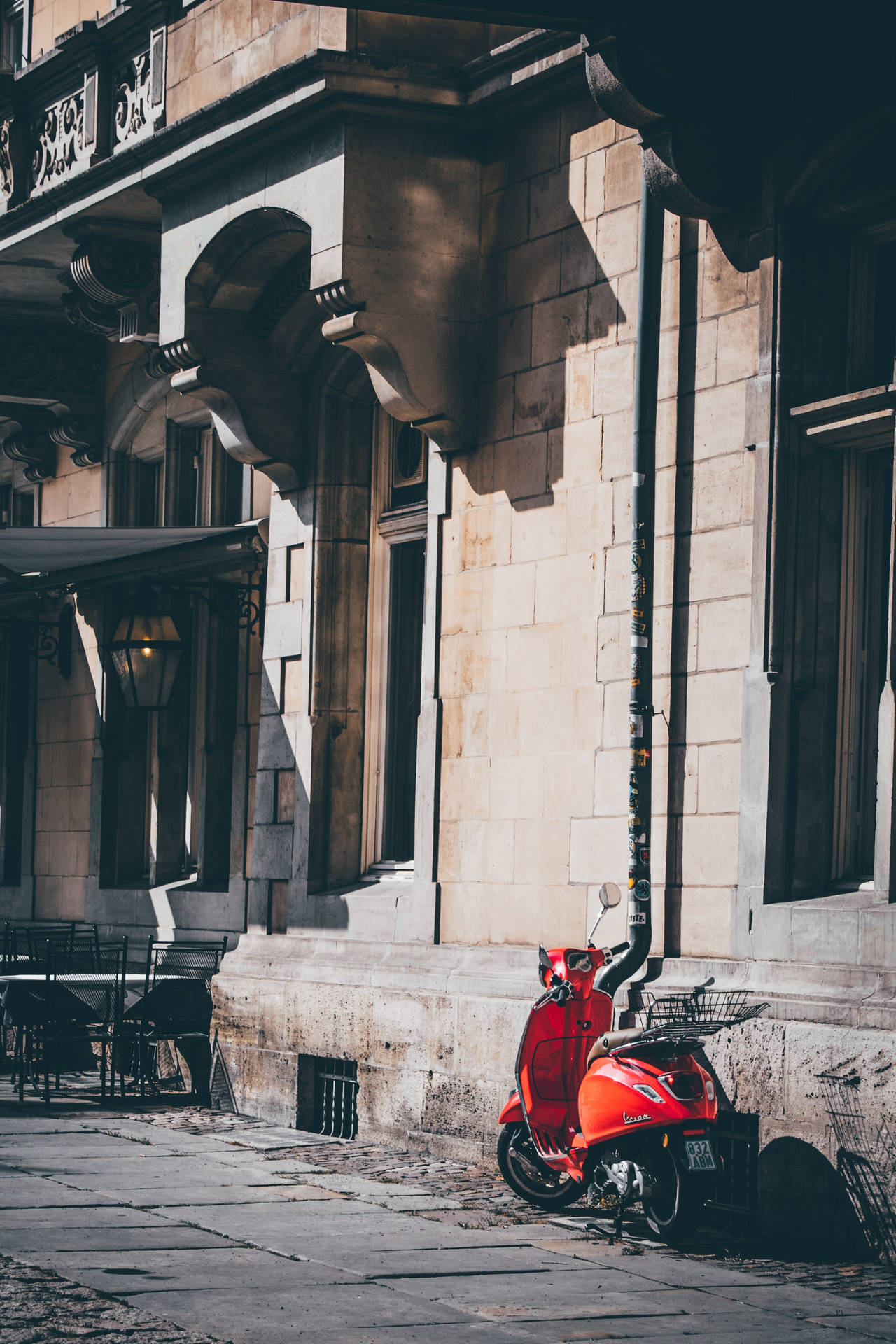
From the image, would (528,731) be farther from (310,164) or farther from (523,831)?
(310,164)

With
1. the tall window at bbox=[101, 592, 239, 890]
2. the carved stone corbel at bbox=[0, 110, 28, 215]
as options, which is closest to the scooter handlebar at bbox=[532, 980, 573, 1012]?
the tall window at bbox=[101, 592, 239, 890]

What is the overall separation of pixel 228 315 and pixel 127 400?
11.9 ft

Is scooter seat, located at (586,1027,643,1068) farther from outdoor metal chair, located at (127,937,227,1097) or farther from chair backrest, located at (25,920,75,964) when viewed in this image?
chair backrest, located at (25,920,75,964)

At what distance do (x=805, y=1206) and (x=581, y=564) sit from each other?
11.9 ft

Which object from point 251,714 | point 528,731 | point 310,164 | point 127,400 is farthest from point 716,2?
point 127,400

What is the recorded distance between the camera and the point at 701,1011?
8.78 meters

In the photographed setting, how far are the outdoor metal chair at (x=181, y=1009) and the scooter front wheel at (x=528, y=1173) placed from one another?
13.8 feet

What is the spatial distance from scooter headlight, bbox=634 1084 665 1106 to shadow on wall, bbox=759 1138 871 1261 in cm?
62

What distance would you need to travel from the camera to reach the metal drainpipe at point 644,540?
971 centimetres

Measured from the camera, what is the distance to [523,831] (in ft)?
35.3

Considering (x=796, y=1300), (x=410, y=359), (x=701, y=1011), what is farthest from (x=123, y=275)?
(x=796, y=1300)

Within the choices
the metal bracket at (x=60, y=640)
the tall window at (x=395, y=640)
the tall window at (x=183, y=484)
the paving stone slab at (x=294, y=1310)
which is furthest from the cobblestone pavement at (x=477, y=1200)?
the metal bracket at (x=60, y=640)

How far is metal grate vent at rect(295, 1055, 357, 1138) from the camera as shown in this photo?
11.9m

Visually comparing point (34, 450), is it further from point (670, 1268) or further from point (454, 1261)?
point (670, 1268)
